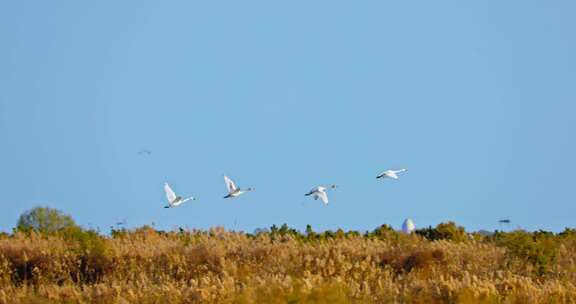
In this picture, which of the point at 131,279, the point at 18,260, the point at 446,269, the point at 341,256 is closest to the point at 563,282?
the point at 446,269

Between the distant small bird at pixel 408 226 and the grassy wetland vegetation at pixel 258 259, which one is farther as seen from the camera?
the distant small bird at pixel 408 226

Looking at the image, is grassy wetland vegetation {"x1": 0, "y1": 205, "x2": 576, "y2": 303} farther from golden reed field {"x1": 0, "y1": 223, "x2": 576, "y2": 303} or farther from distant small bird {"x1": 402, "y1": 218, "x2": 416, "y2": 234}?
distant small bird {"x1": 402, "y1": 218, "x2": 416, "y2": 234}

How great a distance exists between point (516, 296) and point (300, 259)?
18.3 feet

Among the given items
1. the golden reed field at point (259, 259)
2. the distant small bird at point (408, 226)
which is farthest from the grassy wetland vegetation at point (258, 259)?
the distant small bird at point (408, 226)

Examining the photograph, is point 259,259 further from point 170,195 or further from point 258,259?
point 170,195

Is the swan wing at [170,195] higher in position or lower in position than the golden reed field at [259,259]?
higher

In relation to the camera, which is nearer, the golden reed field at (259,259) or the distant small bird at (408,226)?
the golden reed field at (259,259)

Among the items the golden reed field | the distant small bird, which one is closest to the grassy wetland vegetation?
the golden reed field

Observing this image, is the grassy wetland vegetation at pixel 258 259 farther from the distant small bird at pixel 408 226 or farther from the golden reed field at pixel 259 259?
the distant small bird at pixel 408 226

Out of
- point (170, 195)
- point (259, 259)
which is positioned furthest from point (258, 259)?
point (170, 195)

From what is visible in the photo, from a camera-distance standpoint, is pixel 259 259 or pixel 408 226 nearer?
pixel 259 259

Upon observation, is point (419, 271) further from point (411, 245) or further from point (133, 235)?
point (133, 235)

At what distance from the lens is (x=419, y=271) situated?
2159 centimetres

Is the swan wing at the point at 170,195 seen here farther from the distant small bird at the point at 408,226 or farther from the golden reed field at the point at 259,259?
the distant small bird at the point at 408,226
